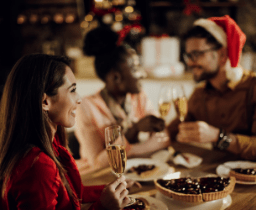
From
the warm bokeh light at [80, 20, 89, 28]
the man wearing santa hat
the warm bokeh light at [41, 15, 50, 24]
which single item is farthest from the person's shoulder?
the warm bokeh light at [41, 15, 50, 24]

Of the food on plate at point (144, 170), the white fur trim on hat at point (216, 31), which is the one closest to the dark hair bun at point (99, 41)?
the white fur trim on hat at point (216, 31)

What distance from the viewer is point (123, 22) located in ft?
15.1

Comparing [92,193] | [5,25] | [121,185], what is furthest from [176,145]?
[5,25]

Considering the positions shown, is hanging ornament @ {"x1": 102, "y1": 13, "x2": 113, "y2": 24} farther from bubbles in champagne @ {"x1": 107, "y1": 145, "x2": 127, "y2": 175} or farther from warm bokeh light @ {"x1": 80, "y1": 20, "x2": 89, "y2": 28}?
bubbles in champagne @ {"x1": 107, "y1": 145, "x2": 127, "y2": 175}

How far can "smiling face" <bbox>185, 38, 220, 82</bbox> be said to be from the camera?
202 centimetres

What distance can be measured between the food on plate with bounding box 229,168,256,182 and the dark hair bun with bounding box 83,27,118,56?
1115 millimetres

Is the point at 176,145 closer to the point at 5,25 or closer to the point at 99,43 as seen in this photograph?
the point at 99,43

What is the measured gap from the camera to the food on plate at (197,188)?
101cm

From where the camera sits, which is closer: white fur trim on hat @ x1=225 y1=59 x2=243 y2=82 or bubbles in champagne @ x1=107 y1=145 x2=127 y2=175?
bubbles in champagne @ x1=107 y1=145 x2=127 y2=175

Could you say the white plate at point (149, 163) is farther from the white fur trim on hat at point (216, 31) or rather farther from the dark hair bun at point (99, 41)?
the white fur trim on hat at point (216, 31)

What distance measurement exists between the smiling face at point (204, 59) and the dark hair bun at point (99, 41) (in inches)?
22.0

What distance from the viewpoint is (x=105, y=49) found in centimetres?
192

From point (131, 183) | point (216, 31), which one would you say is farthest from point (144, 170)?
point (216, 31)

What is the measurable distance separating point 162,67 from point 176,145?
2.70 metres
